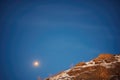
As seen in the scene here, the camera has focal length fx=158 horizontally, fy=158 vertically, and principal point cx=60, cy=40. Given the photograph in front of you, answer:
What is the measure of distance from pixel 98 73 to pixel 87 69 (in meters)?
4.92

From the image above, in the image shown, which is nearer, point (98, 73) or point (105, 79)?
point (105, 79)

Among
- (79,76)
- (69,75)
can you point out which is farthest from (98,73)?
(69,75)

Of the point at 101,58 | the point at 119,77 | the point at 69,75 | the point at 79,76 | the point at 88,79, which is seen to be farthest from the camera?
the point at 101,58

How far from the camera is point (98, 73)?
134 feet

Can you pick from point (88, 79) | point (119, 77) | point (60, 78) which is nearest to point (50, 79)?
point (60, 78)

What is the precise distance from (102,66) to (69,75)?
9504 millimetres

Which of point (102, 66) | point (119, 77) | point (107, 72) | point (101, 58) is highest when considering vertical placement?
point (101, 58)

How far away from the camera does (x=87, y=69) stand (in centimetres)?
4519

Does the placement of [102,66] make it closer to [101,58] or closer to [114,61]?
[114,61]

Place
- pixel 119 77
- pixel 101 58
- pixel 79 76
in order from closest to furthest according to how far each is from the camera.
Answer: pixel 119 77, pixel 79 76, pixel 101 58

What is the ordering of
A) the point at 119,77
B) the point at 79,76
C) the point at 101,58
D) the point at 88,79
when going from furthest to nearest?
the point at 101,58
the point at 79,76
the point at 88,79
the point at 119,77

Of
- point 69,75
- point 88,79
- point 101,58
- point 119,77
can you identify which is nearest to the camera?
point 119,77

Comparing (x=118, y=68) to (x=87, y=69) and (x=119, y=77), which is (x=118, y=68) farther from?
(x=87, y=69)

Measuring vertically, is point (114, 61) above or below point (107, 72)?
above
